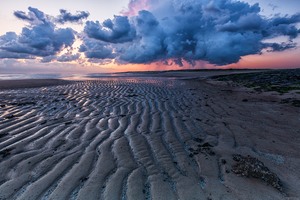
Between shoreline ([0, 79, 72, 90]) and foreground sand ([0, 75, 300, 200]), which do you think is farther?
shoreline ([0, 79, 72, 90])

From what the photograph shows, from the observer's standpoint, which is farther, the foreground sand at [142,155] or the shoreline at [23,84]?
the shoreline at [23,84]

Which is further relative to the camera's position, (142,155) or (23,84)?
(23,84)

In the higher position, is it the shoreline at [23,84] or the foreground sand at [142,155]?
the foreground sand at [142,155]

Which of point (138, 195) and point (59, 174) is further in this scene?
point (59, 174)

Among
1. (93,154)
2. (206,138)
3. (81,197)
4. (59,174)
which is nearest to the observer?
(81,197)

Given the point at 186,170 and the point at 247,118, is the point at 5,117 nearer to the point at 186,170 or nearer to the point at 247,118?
the point at 186,170

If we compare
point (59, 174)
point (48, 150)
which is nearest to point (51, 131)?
point (48, 150)

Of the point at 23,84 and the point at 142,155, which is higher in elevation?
the point at 142,155

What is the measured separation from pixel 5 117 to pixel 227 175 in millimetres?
7310

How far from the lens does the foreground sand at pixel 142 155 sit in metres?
3.14

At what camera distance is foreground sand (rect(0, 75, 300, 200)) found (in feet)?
10.3

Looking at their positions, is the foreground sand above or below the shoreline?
above

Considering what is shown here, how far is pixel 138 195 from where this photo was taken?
2994 mm

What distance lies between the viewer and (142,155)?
14.2ft
